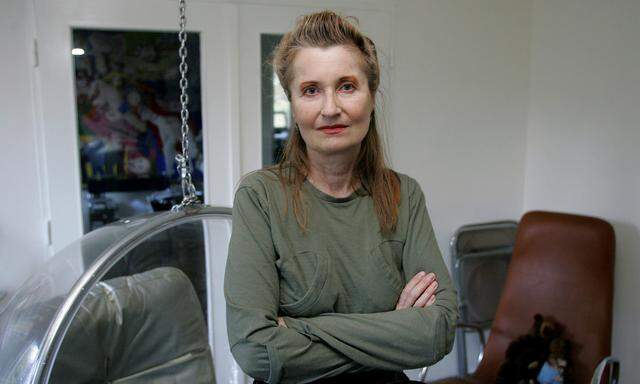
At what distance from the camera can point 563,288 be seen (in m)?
2.27

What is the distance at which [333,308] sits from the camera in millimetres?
1140

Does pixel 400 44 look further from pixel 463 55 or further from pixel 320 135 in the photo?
pixel 320 135

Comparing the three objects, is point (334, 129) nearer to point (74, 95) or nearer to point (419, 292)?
point (419, 292)

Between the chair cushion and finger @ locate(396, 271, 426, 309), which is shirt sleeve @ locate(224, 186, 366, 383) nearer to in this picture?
finger @ locate(396, 271, 426, 309)

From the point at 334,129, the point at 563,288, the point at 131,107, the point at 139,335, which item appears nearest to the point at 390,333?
the point at 334,129

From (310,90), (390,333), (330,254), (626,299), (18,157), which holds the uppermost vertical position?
(310,90)

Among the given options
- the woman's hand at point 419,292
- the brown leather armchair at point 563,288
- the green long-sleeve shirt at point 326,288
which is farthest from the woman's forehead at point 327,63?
the brown leather armchair at point 563,288

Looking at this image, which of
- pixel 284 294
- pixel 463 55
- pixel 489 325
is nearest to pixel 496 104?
pixel 463 55

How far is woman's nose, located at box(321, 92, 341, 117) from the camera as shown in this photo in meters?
1.10

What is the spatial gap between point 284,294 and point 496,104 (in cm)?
202

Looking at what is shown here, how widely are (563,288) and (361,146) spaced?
1.48m

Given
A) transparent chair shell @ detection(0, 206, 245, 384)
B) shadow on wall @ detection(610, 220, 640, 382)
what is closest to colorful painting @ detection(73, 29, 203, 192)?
transparent chair shell @ detection(0, 206, 245, 384)

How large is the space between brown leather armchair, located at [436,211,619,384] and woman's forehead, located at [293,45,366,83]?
160cm

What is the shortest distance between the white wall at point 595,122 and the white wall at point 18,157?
2382 millimetres
